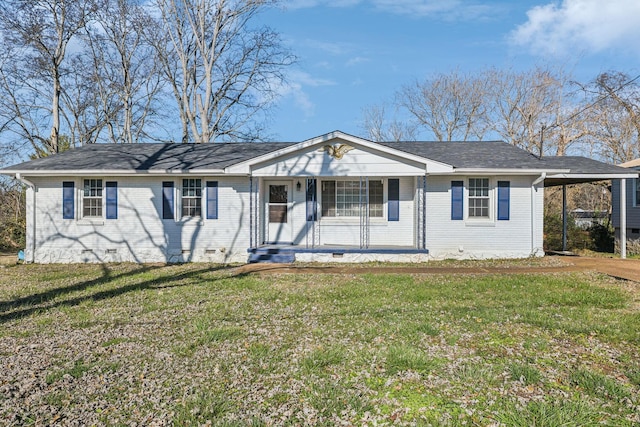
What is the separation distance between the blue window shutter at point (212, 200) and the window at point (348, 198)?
11.7 ft

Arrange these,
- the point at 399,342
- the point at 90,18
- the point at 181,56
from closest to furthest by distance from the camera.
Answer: the point at 399,342, the point at 90,18, the point at 181,56

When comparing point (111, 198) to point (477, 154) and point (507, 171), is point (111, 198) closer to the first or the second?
point (477, 154)

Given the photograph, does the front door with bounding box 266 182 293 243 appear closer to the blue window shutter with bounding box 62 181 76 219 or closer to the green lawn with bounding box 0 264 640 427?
the green lawn with bounding box 0 264 640 427

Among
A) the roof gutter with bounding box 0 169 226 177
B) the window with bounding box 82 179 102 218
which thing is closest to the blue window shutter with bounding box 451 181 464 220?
the roof gutter with bounding box 0 169 226 177

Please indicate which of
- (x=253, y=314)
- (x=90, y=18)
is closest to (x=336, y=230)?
(x=253, y=314)

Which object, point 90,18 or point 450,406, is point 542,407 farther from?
point 90,18

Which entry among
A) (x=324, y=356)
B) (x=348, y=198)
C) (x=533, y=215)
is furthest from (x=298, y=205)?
(x=324, y=356)

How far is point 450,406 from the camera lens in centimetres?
336

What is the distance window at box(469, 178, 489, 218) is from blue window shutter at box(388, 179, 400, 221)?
230 centimetres

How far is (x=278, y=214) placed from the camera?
13508 millimetres

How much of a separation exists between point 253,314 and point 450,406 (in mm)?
3694

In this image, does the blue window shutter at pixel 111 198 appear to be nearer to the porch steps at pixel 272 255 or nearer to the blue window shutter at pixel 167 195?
the blue window shutter at pixel 167 195

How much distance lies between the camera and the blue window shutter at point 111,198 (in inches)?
501

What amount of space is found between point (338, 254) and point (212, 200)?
4432 millimetres
